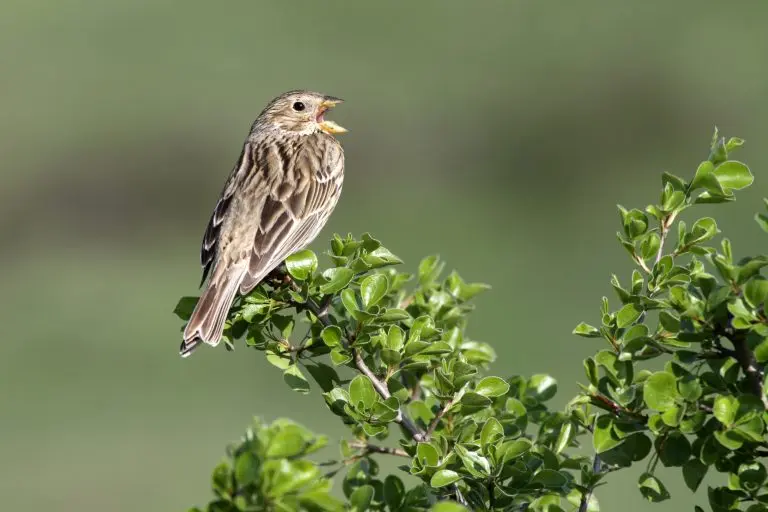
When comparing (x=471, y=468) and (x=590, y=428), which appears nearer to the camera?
(x=471, y=468)

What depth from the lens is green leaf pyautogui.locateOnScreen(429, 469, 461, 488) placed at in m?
2.33

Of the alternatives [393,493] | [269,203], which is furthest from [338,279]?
[269,203]

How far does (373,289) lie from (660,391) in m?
0.75

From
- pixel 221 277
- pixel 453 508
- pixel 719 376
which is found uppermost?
pixel 221 277

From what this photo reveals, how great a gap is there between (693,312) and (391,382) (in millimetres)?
817

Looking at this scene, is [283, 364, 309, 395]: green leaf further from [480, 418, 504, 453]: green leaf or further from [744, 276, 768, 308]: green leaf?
[744, 276, 768, 308]: green leaf

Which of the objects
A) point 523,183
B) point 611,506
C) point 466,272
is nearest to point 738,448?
point 611,506

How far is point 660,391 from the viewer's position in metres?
2.20

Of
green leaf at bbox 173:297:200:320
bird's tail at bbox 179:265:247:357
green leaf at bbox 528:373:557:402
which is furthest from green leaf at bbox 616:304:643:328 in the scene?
green leaf at bbox 173:297:200:320

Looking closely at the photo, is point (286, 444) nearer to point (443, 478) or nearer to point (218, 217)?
point (443, 478)

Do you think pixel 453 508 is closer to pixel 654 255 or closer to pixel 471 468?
pixel 471 468

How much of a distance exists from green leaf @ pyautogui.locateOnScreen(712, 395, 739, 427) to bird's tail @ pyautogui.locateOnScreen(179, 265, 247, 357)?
1.50 m

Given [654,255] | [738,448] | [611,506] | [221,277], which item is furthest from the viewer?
[611,506]

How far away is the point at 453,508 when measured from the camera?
2.00 meters
